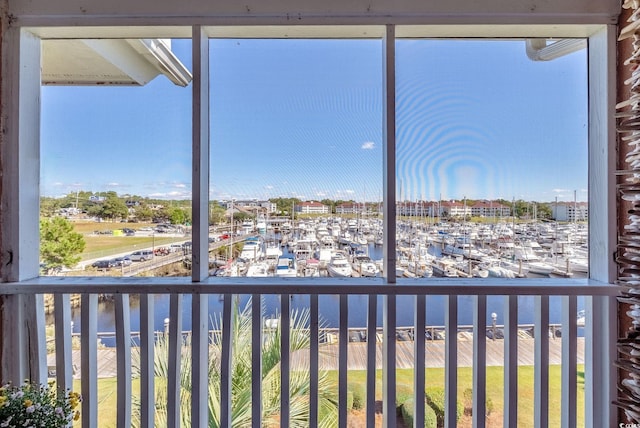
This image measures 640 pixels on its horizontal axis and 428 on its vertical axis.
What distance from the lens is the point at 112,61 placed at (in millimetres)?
1331

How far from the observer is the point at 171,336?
1.22m

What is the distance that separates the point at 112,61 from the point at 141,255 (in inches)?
32.8

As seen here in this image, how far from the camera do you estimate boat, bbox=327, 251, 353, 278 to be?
4.30 ft

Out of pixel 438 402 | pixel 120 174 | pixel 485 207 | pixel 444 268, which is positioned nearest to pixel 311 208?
pixel 444 268

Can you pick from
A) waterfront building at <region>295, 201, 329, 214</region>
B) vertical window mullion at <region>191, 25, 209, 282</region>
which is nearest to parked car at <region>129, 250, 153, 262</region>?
vertical window mullion at <region>191, 25, 209, 282</region>

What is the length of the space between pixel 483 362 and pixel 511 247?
18.4 inches

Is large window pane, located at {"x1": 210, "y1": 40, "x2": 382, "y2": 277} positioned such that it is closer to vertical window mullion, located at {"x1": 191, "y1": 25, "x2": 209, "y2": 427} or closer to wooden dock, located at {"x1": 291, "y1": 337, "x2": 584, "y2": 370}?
vertical window mullion, located at {"x1": 191, "y1": 25, "x2": 209, "y2": 427}

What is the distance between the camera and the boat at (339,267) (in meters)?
1.31

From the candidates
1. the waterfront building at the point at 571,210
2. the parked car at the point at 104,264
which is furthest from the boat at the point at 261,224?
the waterfront building at the point at 571,210

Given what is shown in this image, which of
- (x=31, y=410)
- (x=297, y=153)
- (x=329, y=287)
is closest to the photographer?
(x=31, y=410)

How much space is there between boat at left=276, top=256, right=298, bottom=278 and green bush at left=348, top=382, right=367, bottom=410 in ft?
1.69

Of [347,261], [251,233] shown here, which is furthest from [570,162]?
[251,233]

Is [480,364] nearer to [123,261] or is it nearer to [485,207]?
[485,207]

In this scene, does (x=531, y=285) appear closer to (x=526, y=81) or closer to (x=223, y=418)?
(x=526, y=81)
